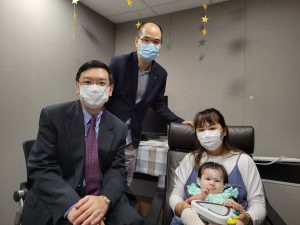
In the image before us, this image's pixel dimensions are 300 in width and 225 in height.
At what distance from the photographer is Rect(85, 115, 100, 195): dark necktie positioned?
4.17 feet

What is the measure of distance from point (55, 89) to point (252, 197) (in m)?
2.14

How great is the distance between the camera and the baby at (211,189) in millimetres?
1161

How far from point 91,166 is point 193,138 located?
762 mm

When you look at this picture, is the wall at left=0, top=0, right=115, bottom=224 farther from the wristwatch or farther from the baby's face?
the baby's face

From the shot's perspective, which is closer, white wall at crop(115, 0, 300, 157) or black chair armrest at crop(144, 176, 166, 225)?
black chair armrest at crop(144, 176, 166, 225)

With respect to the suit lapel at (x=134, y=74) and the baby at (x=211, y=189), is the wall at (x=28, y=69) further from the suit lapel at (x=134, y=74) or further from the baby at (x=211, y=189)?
the baby at (x=211, y=189)

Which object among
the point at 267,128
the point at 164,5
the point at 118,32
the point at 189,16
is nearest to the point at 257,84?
the point at 267,128

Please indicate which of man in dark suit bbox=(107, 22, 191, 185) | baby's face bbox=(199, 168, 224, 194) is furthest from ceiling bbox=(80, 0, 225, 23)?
baby's face bbox=(199, 168, 224, 194)

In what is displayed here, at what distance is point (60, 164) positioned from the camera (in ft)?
4.12

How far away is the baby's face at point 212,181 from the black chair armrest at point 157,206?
0.93ft

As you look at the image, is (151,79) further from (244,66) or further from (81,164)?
(244,66)

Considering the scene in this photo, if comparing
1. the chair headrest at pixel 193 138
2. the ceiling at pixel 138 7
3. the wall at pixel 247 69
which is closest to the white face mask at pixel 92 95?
the chair headrest at pixel 193 138

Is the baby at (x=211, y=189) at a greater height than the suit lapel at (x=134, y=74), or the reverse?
the suit lapel at (x=134, y=74)

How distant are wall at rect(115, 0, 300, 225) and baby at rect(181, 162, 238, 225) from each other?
1.25 m
